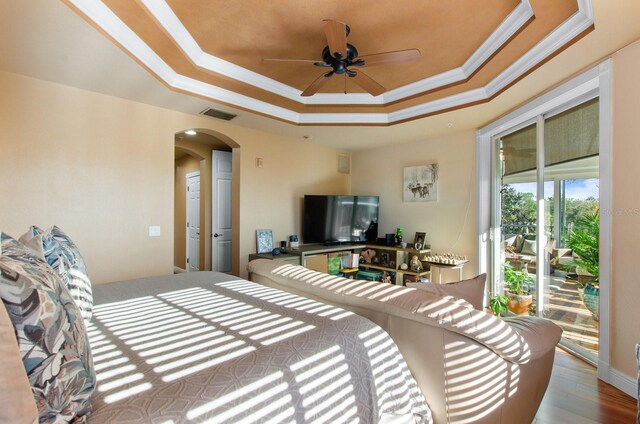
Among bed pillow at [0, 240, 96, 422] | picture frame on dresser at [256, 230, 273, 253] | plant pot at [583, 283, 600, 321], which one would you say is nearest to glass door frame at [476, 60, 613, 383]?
plant pot at [583, 283, 600, 321]

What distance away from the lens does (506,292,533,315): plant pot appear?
3.30 meters

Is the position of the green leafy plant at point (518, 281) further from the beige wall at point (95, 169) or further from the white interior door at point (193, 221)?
the white interior door at point (193, 221)

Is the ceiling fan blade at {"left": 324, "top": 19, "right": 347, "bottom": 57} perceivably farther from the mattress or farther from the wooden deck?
the wooden deck

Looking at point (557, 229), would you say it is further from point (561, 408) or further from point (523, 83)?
point (561, 408)

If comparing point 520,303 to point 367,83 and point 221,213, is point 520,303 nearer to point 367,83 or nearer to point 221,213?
point 367,83

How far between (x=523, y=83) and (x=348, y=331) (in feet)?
9.25

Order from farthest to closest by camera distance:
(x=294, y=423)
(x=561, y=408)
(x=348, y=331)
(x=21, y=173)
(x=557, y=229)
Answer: (x=557, y=229)
(x=21, y=173)
(x=561, y=408)
(x=348, y=331)
(x=294, y=423)

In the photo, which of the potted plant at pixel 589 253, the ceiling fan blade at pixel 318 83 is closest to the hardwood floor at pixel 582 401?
the potted plant at pixel 589 253

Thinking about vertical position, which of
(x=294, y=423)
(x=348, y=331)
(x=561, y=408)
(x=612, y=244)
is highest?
(x=612, y=244)

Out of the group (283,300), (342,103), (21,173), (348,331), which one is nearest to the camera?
(348,331)

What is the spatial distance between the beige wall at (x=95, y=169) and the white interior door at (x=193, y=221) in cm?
182

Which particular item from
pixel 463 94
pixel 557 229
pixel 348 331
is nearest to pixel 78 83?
pixel 348 331

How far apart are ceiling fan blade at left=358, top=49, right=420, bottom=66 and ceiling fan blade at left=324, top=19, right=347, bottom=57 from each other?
0.62ft

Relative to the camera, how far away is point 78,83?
2.69 metres
